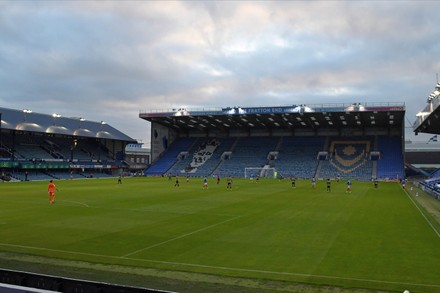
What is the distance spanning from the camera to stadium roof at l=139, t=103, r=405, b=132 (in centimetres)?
7025

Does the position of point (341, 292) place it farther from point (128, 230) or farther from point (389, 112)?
point (389, 112)

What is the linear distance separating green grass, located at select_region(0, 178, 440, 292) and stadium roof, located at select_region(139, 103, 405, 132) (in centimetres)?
4701

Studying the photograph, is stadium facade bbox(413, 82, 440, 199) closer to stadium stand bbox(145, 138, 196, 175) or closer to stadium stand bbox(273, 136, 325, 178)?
stadium stand bbox(273, 136, 325, 178)

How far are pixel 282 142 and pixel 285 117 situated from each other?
11.2 meters

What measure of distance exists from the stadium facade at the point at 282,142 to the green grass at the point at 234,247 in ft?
166

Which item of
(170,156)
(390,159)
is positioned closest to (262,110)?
(390,159)

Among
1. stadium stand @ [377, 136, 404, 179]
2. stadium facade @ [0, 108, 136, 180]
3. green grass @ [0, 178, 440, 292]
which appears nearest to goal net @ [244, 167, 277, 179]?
stadium stand @ [377, 136, 404, 179]

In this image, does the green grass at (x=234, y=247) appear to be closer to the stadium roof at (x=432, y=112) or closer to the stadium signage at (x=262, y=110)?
the stadium roof at (x=432, y=112)

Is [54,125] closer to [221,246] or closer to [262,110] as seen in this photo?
[262,110]

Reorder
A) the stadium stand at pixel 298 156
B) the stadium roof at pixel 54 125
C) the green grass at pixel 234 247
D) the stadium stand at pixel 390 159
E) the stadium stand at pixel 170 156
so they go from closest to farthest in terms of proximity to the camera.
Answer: the green grass at pixel 234 247, the stadium roof at pixel 54 125, the stadium stand at pixel 390 159, the stadium stand at pixel 298 156, the stadium stand at pixel 170 156

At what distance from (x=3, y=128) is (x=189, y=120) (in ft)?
120

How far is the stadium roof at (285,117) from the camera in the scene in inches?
2766

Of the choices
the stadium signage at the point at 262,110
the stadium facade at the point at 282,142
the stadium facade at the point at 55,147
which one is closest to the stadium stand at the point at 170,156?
the stadium facade at the point at 282,142

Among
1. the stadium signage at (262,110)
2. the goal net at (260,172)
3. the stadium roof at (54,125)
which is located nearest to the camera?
the stadium roof at (54,125)
